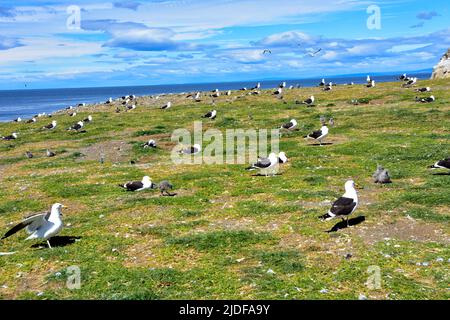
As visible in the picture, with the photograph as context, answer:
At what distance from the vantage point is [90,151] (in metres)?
39.3

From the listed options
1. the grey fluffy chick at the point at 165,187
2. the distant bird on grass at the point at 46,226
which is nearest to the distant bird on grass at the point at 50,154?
the grey fluffy chick at the point at 165,187

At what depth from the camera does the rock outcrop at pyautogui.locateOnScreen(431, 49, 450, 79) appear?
79.1 m

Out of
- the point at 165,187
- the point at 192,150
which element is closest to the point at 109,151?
the point at 192,150

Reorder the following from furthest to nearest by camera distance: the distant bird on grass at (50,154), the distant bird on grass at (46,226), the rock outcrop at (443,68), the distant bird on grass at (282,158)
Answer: the rock outcrop at (443,68) < the distant bird on grass at (50,154) < the distant bird on grass at (282,158) < the distant bird on grass at (46,226)

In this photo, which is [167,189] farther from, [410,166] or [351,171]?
[410,166]

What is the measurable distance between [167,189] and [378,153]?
46.0 ft

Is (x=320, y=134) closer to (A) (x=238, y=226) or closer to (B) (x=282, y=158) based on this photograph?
(B) (x=282, y=158)

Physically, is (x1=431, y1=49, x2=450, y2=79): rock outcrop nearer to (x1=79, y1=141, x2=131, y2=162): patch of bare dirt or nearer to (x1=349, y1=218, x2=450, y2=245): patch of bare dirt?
(x1=79, y1=141, x2=131, y2=162): patch of bare dirt

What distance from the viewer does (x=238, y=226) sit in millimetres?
17844

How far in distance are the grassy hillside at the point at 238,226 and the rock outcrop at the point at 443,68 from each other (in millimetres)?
47534

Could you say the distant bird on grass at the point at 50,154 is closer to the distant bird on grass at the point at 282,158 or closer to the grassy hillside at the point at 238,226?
the grassy hillside at the point at 238,226

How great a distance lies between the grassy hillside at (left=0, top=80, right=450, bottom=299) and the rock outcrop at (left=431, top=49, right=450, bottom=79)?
47.5 meters

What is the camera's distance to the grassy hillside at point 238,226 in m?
12.6

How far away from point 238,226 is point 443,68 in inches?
2941
